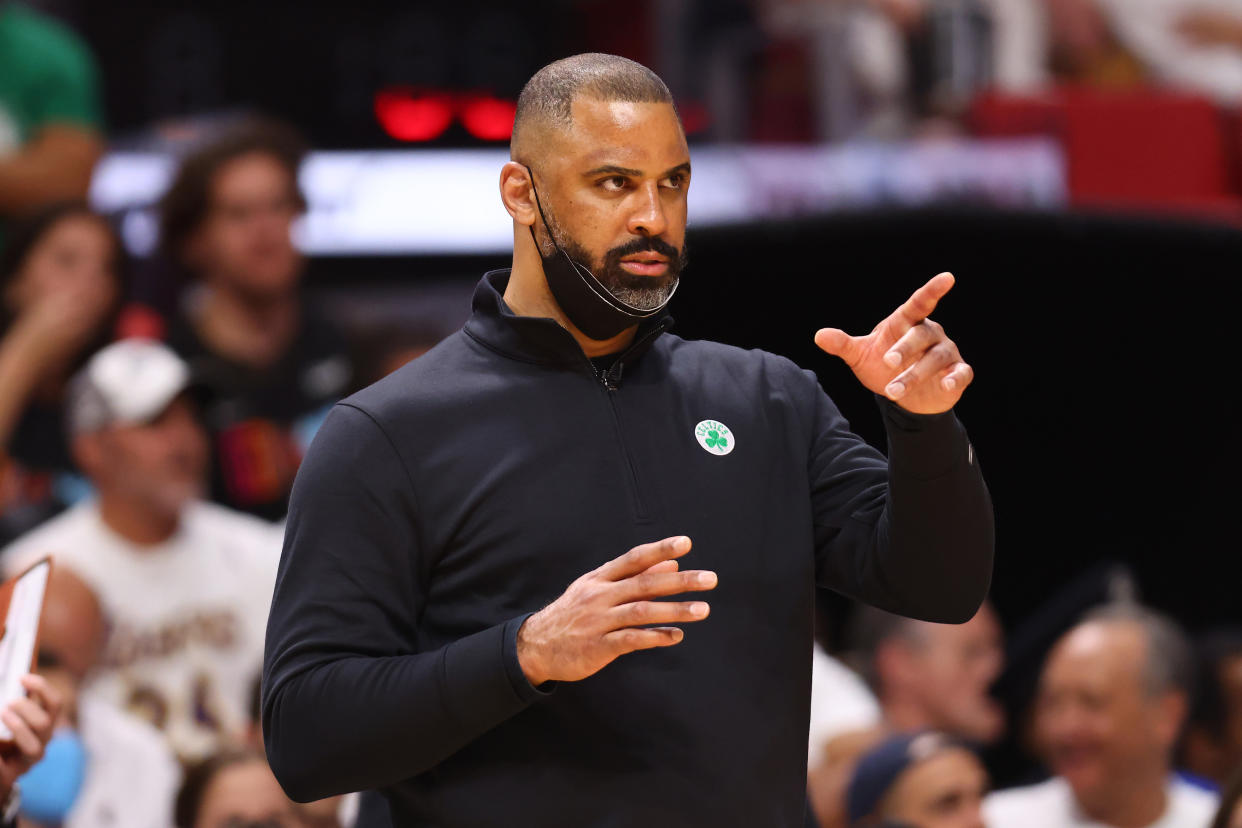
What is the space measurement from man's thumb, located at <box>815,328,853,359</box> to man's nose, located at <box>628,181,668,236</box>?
8.6 inches

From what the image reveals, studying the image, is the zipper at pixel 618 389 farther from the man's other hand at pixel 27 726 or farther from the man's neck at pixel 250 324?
the man's neck at pixel 250 324

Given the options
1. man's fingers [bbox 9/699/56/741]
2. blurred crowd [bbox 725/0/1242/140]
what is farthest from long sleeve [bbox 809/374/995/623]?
blurred crowd [bbox 725/0/1242/140]

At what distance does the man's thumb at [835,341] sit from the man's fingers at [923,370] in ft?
0.18

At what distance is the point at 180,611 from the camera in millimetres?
4137

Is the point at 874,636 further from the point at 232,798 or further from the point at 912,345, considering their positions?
the point at 912,345

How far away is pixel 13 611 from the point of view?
2.12m

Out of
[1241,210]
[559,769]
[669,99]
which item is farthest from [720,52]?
[559,769]

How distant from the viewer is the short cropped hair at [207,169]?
479 centimetres

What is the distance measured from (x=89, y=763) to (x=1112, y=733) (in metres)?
2.41

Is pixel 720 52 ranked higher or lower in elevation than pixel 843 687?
higher

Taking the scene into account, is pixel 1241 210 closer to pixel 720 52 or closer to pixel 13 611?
pixel 720 52

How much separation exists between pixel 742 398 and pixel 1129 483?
173 inches

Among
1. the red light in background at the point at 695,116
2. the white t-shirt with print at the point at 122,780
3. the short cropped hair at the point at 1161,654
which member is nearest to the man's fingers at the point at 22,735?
the white t-shirt with print at the point at 122,780

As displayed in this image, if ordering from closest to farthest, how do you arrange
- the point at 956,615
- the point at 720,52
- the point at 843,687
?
the point at 956,615 → the point at 843,687 → the point at 720,52
